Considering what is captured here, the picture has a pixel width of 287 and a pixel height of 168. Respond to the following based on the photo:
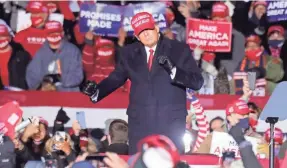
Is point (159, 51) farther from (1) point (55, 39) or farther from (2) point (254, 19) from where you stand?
(2) point (254, 19)

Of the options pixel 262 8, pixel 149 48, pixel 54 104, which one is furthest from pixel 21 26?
pixel 149 48

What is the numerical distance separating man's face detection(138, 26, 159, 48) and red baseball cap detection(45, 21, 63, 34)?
4.45m

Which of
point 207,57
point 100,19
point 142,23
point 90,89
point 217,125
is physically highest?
point 142,23

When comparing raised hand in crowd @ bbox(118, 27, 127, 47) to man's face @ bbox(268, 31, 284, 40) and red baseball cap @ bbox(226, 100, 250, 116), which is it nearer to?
man's face @ bbox(268, 31, 284, 40)

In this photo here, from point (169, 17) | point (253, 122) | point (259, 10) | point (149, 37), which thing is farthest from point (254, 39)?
point (149, 37)

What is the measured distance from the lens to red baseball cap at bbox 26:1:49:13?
1323 centimetres

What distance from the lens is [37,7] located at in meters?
13.2

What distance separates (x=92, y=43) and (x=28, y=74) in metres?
0.98

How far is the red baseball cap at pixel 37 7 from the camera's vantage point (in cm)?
1323

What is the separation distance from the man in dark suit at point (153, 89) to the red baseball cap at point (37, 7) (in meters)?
4.70

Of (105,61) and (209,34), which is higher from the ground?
(209,34)

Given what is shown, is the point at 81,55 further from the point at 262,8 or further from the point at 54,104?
the point at 262,8

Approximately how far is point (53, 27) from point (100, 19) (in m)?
0.73

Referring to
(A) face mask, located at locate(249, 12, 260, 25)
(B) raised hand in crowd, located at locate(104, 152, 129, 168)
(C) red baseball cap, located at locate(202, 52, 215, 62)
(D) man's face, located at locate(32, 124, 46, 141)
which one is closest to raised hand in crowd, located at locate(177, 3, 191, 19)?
(C) red baseball cap, located at locate(202, 52, 215, 62)
